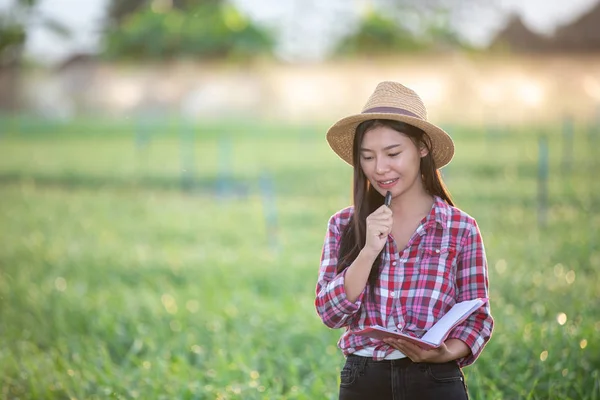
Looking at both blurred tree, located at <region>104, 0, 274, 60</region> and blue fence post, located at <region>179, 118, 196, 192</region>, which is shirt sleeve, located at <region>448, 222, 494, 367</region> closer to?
blue fence post, located at <region>179, 118, 196, 192</region>

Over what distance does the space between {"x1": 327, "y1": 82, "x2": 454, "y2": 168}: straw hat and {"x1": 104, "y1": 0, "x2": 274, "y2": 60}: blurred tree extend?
27998 mm

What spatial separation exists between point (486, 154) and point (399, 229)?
15421 millimetres

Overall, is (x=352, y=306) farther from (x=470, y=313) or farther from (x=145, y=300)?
(x=145, y=300)

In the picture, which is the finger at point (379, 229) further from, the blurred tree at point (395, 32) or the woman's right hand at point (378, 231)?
the blurred tree at point (395, 32)

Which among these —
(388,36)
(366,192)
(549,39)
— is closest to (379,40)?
(388,36)

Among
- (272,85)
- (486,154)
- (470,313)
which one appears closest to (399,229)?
(470,313)

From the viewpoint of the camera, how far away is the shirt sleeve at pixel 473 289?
2.44 meters

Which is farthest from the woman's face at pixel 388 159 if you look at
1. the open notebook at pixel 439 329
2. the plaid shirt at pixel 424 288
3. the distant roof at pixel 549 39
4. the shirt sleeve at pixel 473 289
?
the distant roof at pixel 549 39

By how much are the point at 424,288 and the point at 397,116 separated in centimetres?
49

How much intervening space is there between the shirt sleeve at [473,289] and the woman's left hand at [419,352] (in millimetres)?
90

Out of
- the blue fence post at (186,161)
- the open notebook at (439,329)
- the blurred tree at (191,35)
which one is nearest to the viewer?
the open notebook at (439,329)

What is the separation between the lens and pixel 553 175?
1288cm

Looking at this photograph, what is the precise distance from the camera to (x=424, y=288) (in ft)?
8.00

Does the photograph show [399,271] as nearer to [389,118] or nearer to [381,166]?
[381,166]
